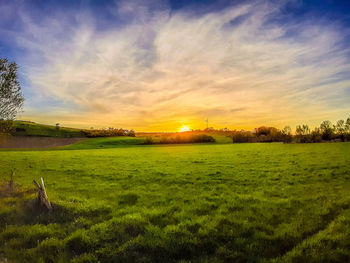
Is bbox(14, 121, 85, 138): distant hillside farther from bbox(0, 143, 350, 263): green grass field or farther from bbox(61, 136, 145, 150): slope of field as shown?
bbox(0, 143, 350, 263): green grass field

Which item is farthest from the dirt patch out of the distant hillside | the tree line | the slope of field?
the tree line

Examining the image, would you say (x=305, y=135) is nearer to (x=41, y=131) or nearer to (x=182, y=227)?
(x=182, y=227)

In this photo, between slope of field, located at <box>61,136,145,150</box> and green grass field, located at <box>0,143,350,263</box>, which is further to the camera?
slope of field, located at <box>61,136,145,150</box>

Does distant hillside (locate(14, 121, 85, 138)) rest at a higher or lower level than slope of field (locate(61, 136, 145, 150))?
higher

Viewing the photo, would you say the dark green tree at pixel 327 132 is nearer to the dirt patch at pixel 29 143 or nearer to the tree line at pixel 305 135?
the tree line at pixel 305 135

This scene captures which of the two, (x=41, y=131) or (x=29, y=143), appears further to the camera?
(x=41, y=131)

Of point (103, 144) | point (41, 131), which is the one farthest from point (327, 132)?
point (41, 131)

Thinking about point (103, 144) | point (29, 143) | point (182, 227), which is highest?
point (29, 143)

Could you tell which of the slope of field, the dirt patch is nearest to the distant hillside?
the dirt patch

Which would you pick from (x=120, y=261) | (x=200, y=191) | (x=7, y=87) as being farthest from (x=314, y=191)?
(x=7, y=87)

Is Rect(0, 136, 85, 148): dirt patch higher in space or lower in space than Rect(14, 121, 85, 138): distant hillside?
lower

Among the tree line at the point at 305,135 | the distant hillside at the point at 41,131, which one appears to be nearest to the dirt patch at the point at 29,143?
the distant hillside at the point at 41,131

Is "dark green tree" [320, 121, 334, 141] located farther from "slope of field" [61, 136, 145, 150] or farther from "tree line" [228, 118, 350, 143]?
"slope of field" [61, 136, 145, 150]

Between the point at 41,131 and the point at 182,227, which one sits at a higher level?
the point at 41,131
